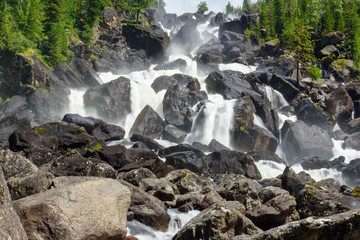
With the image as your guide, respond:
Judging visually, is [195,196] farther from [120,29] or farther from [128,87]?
[120,29]

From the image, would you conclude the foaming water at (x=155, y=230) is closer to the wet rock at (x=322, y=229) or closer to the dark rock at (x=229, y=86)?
the wet rock at (x=322, y=229)

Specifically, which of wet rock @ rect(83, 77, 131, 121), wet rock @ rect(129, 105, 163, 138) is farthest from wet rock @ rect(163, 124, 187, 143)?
wet rock @ rect(83, 77, 131, 121)

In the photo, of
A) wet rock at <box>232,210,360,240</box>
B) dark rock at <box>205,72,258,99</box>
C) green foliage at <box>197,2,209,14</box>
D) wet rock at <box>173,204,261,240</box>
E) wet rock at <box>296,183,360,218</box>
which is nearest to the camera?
wet rock at <box>232,210,360,240</box>

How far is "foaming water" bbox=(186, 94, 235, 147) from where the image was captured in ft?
109

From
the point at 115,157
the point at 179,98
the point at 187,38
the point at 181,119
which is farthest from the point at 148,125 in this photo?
the point at 187,38

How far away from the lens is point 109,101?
36.3 meters

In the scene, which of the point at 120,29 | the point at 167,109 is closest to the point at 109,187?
the point at 167,109

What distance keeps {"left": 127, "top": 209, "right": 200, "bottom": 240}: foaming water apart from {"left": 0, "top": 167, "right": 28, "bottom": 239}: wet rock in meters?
4.75

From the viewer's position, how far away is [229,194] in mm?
13008

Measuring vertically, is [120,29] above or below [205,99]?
above

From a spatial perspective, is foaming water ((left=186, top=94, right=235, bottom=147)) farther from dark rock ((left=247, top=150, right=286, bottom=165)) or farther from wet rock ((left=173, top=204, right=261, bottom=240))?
wet rock ((left=173, top=204, right=261, bottom=240))

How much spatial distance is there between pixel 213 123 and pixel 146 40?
35.0 metres

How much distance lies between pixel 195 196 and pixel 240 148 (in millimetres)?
20718

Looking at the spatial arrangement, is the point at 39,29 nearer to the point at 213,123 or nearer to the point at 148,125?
the point at 148,125
